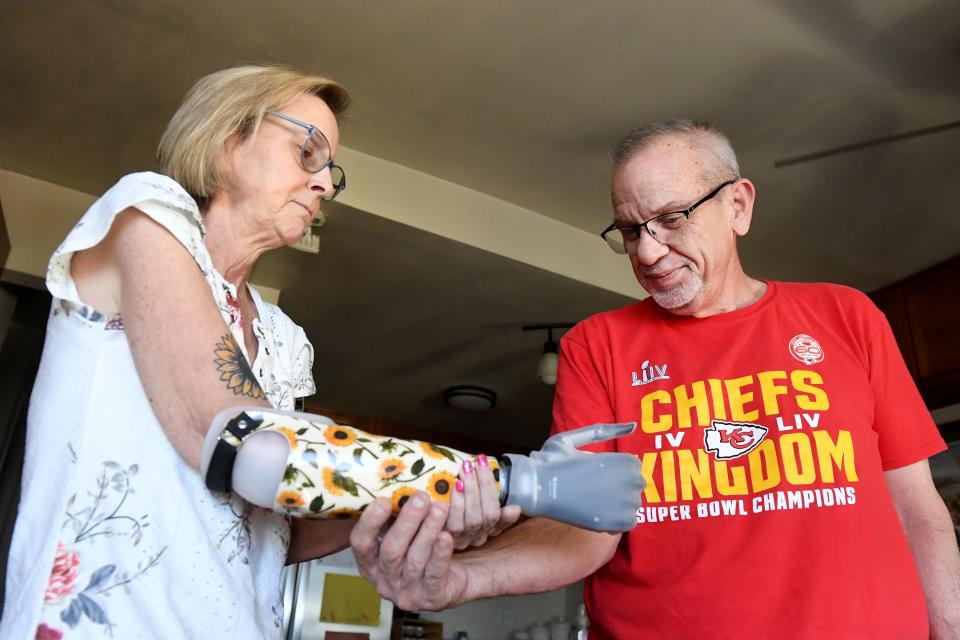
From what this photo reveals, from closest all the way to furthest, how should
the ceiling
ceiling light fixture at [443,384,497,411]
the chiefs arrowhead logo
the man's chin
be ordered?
the chiefs arrowhead logo
the man's chin
the ceiling
ceiling light fixture at [443,384,497,411]

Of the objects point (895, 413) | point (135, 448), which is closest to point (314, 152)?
point (135, 448)

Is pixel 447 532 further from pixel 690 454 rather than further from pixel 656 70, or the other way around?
pixel 656 70

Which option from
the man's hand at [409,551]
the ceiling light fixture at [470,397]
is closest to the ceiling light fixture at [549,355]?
the ceiling light fixture at [470,397]

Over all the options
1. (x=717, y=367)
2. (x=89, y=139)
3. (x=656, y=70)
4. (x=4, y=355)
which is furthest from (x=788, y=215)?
(x=4, y=355)

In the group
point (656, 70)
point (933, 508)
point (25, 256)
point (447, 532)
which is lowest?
point (447, 532)

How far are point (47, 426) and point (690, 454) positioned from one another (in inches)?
27.9

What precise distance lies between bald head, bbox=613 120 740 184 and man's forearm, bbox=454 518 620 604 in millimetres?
579

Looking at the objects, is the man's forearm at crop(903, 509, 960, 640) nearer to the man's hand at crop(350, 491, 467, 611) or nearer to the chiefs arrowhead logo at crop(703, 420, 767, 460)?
the chiefs arrowhead logo at crop(703, 420, 767, 460)

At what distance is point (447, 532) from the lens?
64cm

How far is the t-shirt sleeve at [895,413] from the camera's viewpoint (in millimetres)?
986

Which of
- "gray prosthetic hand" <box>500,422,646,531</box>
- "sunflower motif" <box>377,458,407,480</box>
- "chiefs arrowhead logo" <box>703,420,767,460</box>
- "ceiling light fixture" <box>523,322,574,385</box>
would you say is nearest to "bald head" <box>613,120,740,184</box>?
"chiefs arrowhead logo" <box>703,420,767,460</box>

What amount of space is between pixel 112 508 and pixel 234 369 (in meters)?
0.15

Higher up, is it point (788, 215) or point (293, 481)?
point (788, 215)

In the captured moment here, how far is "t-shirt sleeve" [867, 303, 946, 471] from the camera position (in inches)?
38.8
